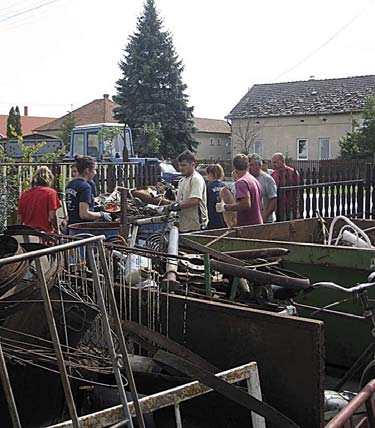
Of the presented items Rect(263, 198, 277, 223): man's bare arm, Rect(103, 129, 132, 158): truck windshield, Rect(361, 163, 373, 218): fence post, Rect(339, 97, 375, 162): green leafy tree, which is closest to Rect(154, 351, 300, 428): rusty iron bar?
Rect(263, 198, 277, 223): man's bare arm

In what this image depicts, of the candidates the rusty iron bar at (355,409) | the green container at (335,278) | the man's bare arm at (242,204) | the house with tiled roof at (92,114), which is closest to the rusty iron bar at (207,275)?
the green container at (335,278)

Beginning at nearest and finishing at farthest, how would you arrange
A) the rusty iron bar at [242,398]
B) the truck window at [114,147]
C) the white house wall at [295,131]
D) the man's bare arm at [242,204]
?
1. the rusty iron bar at [242,398]
2. the man's bare arm at [242,204]
3. the truck window at [114,147]
4. the white house wall at [295,131]

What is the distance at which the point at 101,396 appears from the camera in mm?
3953

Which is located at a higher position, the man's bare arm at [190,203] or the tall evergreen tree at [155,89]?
the tall evergreen tree at [155,89]

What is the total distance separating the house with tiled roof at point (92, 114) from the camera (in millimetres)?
55469

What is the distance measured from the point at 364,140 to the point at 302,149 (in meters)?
9.58

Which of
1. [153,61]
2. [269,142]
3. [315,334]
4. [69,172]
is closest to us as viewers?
[315,334]

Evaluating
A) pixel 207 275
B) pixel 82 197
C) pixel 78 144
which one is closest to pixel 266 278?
pixel 207 275

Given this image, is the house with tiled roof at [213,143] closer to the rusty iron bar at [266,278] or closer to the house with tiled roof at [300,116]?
the house with tiled roof at [300,116]

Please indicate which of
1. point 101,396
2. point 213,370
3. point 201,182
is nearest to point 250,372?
point 213,370

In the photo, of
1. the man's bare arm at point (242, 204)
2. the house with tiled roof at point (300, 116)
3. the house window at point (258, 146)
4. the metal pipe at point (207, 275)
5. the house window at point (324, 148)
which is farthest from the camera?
the house window at point (258, 146)

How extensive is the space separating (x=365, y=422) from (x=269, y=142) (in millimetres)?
42887

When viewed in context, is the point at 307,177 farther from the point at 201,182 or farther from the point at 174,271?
the point at 174,271

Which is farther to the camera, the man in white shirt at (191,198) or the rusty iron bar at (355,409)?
the man in white shirt at (191,198)
